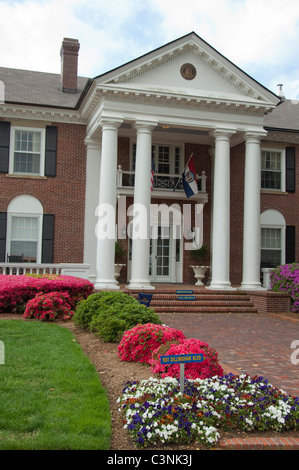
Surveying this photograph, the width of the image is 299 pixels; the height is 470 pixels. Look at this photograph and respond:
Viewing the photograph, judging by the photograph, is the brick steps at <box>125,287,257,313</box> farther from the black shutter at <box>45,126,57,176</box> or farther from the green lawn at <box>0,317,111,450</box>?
the green lawn at <box>0,317,111,450</box>

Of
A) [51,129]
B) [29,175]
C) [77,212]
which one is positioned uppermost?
[51,129]

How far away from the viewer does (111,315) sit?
909 centimetres

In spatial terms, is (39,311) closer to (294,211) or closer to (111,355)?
(111,355)

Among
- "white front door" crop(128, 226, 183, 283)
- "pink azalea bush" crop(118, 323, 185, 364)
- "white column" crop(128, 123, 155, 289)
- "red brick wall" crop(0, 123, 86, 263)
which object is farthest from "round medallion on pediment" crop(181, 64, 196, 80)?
"pink azalea bush" crop(118, 323, 185, 364)

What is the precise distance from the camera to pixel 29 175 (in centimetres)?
1862

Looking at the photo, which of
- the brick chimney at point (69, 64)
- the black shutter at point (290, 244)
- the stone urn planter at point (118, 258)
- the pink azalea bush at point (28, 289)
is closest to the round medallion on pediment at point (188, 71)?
the brick chimney at point (69, 64)

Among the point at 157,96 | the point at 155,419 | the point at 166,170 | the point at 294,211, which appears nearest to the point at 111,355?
the point at 155,419

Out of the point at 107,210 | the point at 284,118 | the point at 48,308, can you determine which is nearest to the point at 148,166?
the point at 107,210

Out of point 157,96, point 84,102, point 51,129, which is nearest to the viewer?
point 157,96

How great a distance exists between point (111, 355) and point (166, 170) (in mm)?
13696

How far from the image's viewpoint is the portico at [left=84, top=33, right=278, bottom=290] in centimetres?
→ 1583

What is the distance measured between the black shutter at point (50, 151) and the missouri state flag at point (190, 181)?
5216 millimetres

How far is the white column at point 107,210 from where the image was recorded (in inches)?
619

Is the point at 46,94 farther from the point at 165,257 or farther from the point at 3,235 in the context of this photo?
the point at 165,257
